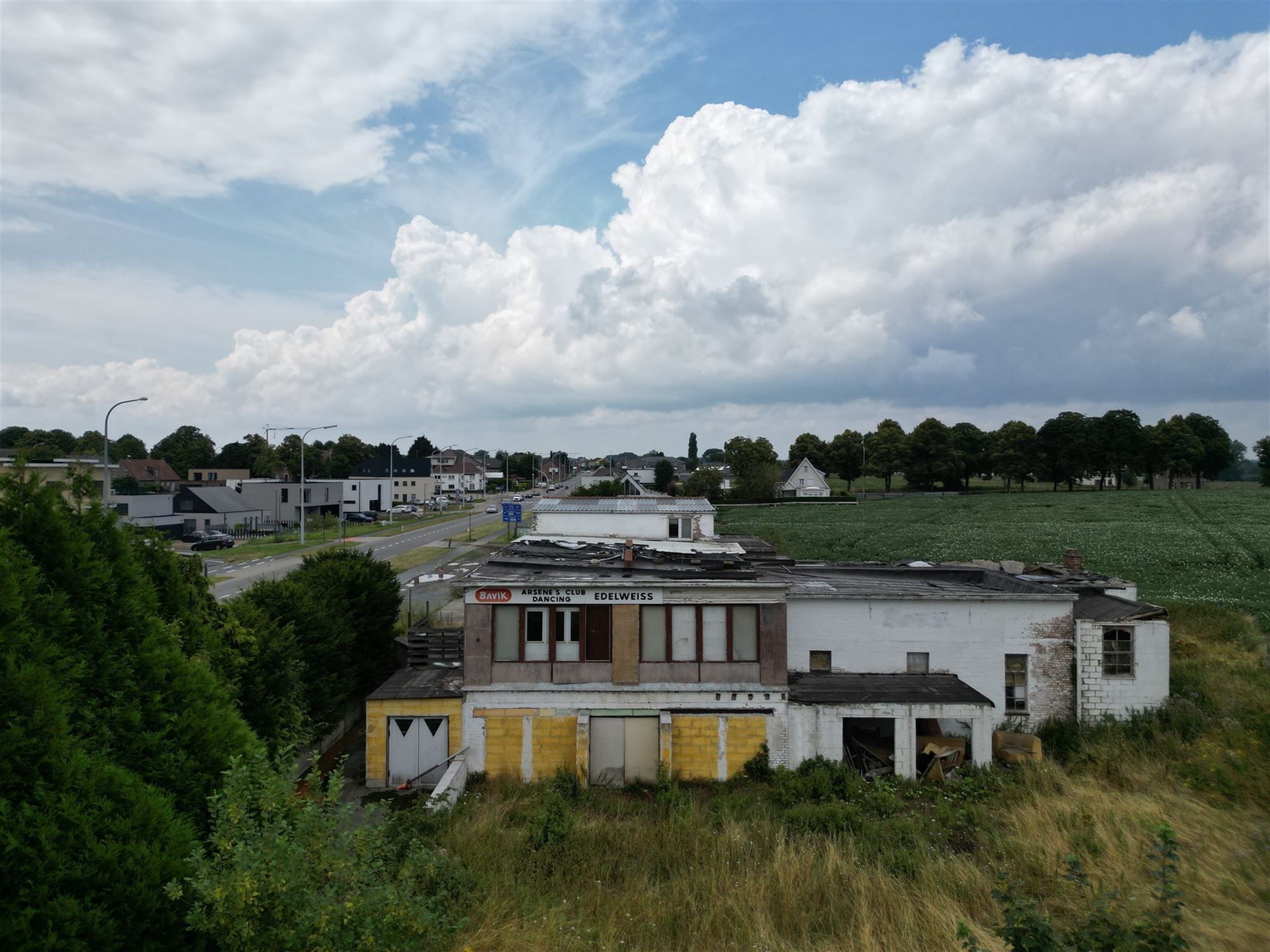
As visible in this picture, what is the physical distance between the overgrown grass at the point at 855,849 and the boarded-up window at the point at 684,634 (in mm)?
3128

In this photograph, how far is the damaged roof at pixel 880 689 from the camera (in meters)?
17.0

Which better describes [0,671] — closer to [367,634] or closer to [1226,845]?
[1226,845]

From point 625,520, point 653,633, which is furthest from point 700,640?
point 625,520

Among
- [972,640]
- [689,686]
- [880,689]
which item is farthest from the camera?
[972,640]

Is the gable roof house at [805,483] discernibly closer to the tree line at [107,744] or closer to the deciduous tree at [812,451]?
the deciduous tree at [812,451]

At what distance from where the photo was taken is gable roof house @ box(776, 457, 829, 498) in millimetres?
120875

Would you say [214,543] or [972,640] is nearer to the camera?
[972,640]

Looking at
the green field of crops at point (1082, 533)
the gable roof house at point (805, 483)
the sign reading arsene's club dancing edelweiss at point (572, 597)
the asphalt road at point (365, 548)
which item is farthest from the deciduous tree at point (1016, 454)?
the sign reading arsene's club dancing edelweiss at point (572, 597)

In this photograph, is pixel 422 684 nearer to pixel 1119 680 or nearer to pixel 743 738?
pixel 743 738

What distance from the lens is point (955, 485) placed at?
12862 centimetres

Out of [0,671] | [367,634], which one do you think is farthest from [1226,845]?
[367,634]

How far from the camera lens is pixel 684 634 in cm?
1769

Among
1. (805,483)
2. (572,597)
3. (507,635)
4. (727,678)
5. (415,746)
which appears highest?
(805,483)

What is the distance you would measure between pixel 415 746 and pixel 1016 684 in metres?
16.5
